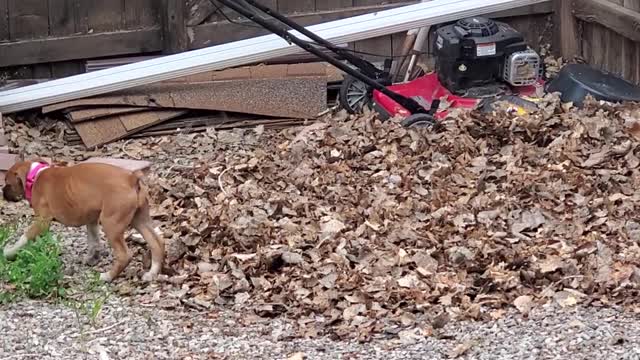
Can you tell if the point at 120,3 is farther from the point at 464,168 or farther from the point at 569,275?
the point at 569,275

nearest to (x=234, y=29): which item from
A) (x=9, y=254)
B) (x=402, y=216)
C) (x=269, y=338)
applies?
(x=402, y=216)

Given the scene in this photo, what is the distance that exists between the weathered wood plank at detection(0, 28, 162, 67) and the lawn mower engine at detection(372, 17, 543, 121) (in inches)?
84.8

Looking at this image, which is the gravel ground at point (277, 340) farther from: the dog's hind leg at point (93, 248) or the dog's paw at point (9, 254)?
the dog's hind leg at point (93, 248)

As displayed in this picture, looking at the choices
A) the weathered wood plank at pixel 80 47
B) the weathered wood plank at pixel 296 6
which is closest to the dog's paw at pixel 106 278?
the weathered wood plank at pixel 80 47

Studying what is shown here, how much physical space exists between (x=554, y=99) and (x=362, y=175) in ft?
5.59

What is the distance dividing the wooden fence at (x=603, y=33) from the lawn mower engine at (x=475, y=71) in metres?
1.03

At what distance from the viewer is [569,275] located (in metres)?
6.56

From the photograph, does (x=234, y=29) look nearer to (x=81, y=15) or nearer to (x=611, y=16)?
(x=81, y=15)

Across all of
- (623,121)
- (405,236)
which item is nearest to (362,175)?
(405,236)

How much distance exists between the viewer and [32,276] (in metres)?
6.62

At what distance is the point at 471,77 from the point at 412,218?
7.55 ft

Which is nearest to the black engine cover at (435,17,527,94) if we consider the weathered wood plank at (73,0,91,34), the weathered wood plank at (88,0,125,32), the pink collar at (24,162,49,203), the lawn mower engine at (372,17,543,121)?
the lawn mower engine at (372,17,543,121)

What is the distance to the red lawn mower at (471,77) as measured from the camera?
9.41 m

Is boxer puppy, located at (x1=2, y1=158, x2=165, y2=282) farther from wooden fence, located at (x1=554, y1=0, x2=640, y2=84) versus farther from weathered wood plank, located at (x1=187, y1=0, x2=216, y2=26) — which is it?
wooden fence, located at (x1=554, y1=0, x2=640, y2=84)
